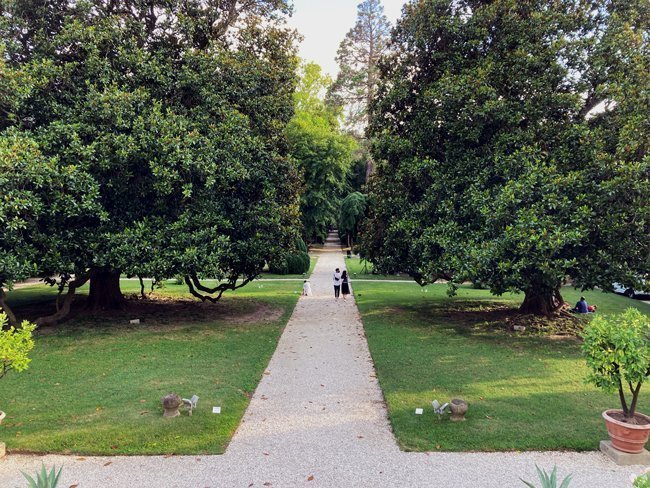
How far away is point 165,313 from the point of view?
1509 cm

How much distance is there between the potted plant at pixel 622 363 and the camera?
5.38m

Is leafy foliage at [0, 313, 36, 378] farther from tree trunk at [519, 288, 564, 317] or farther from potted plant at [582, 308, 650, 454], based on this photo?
tree trunk at [519, 288, 564, 317]

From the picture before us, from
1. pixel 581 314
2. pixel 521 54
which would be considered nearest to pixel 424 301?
pixel 581 314

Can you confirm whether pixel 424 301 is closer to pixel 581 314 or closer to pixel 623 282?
pixel 581 314

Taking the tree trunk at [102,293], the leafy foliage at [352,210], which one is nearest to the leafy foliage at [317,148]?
the leafy foliage at [352,210]

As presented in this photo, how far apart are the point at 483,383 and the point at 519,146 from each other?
637 cm

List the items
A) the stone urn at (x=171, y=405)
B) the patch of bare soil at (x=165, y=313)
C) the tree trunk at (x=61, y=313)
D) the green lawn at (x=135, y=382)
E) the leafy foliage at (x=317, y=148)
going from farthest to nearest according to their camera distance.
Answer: the leafy foliage at (x=317, y=148), the patch of bare soil at (x=165, y=313), the tree trunk at (x=61, y=313), the stone urn at (x=171, y=405), the green lawn at (x=135, y=382)

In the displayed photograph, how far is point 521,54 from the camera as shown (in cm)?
1145

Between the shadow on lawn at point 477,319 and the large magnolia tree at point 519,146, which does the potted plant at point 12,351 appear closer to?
the large magnolia tree at point 519,146

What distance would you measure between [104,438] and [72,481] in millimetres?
998

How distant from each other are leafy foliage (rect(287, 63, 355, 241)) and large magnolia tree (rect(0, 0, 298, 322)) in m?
21.9

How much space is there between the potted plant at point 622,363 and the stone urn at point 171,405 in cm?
577

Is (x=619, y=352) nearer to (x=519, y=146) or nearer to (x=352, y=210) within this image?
(x=519, y=146)

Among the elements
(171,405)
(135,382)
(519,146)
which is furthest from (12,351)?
(519,146)
